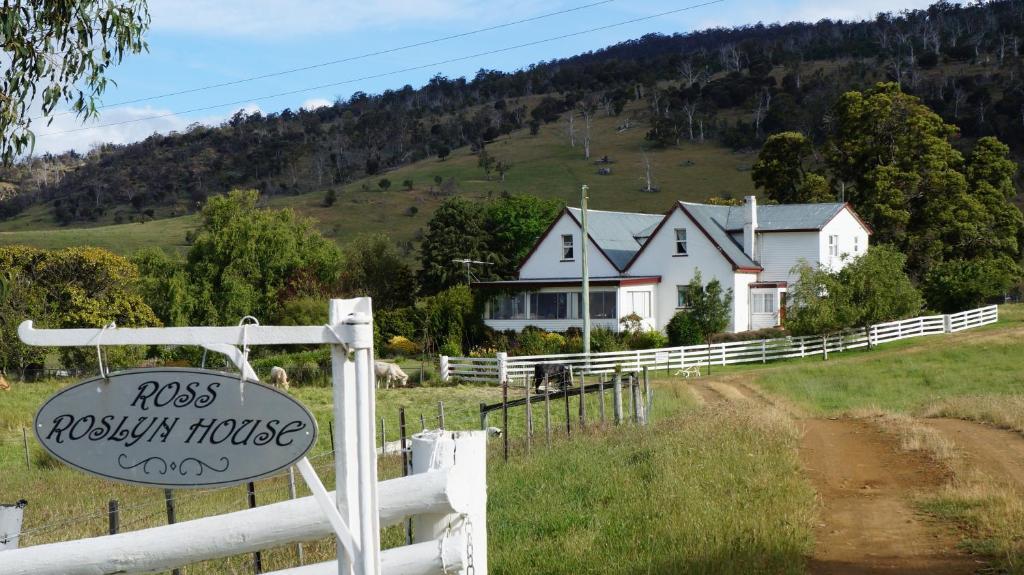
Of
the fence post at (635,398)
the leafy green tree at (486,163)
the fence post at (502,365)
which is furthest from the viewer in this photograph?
the leafy green tree at (486,163)

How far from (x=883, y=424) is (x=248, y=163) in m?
153

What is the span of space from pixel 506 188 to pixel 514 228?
154ft

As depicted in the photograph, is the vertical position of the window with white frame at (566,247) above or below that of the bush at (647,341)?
above

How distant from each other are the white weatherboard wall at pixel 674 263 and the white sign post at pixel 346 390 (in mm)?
44655

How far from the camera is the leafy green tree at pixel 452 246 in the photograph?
66.8 metres

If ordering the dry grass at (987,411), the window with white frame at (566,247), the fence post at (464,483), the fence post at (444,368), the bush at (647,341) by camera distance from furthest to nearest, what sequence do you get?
the window with white frame at (566,247) < the bush at (647,341) < the fence post at (444,368) < the dry grass at (987,411) < the fence post at (464,483)

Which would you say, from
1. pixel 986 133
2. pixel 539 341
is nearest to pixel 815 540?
pixel 539 341

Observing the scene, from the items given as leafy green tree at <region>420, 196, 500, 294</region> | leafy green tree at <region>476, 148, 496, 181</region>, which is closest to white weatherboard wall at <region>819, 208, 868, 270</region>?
leafy green tree at <region>420, 196, 500, 294</region>

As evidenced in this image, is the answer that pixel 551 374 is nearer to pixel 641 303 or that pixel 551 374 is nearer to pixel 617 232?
pixel 641 303

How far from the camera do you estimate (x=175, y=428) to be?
3.87 metres

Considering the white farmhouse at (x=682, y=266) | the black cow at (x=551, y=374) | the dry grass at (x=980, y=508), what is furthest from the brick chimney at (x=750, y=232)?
the dry grass at (x=980, y=508)

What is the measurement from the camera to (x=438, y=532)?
15.3 ft

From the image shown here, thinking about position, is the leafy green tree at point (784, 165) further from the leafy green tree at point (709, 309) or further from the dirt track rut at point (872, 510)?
the dirt track rut at point (872, 510)

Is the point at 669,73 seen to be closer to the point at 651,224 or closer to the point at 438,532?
the point at 651,224
